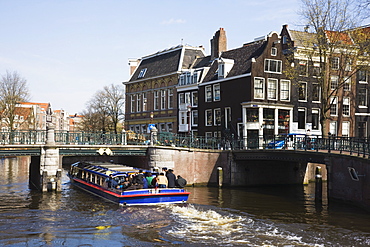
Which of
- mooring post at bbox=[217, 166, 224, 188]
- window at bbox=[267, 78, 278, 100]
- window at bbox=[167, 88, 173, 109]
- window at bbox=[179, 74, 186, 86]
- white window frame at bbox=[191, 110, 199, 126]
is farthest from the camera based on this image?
window at bbox=[167, 88, 173, 109]

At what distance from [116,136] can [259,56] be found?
1693cm

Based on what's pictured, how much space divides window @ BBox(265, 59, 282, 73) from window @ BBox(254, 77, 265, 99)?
1421 mm

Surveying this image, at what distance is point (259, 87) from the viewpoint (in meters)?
44.6

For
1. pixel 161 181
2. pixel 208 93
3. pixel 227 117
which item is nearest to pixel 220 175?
pixel 227 117

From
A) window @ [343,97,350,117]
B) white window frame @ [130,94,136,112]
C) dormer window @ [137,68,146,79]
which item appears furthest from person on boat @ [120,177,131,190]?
white window frame @ [130,94,136,112]

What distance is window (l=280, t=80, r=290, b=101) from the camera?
45.9 metres

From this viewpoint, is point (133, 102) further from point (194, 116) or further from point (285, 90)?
point (285, 90)

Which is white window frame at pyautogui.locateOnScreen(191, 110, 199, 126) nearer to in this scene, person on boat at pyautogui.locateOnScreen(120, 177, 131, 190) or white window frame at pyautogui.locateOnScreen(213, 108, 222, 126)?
white window frame at pyautogui.locateOnScreen(213, 108, 222, 126)

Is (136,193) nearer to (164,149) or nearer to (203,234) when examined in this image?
(203,234)

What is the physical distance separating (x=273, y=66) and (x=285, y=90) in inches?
115

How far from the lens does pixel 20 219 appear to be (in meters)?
22.6

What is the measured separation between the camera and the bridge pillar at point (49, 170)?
1289 inches

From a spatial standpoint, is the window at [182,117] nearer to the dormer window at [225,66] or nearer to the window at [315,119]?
the dormer window at [225,66]

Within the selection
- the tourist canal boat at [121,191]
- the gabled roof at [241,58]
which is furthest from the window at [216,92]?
the tourist canal boat at [121,191]
